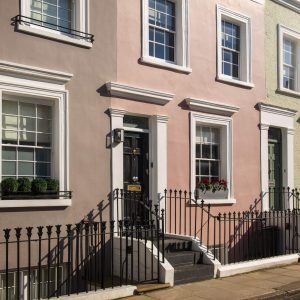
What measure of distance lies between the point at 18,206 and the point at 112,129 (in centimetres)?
257

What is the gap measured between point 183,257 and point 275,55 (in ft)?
24.0

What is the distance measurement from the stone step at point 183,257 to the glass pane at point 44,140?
310cm

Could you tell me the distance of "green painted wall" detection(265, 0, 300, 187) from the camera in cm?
1407

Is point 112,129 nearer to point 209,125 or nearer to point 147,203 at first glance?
point 147,203

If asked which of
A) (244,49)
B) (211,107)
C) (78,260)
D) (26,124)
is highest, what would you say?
(244,49)

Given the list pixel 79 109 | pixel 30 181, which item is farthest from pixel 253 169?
pixel 30 181

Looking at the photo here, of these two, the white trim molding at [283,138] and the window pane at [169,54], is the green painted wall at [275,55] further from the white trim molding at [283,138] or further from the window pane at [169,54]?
the window pane at [169,54]

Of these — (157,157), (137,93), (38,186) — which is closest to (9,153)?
(38,186)

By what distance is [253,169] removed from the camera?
13.4m

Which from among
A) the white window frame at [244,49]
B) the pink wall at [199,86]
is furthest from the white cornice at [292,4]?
the white window frame at [244,49]

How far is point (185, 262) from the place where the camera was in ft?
31.7

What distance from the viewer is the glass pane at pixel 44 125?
30.4 feet

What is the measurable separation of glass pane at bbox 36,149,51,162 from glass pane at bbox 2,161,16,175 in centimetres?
50

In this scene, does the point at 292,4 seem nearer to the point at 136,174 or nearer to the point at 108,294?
the point at 136,174
